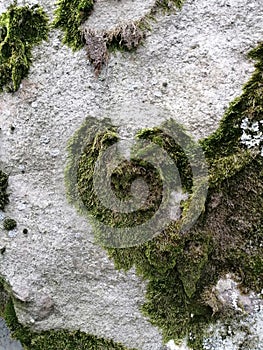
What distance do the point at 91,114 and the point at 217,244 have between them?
0.80 m

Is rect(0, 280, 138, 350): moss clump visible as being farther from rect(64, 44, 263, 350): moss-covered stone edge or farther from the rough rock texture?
rect(64, 44, 263, 350): moss-covered stone edge

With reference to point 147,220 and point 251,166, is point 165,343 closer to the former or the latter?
point 147,220

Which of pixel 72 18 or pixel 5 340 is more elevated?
pixel 72 18

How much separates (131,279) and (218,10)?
1.24m

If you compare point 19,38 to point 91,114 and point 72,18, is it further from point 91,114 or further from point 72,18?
point 91,114

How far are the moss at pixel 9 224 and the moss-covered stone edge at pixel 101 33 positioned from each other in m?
0.81

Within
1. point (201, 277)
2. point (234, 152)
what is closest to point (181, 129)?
point (234, 152)

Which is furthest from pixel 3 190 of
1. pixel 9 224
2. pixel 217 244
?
pixel 217 244

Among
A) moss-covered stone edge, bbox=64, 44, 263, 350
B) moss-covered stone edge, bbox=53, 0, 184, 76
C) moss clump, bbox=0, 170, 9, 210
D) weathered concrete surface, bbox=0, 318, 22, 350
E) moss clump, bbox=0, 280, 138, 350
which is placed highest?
moss-covered stone edge, bbox=53, 0, 184, 76

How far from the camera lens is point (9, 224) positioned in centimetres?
201

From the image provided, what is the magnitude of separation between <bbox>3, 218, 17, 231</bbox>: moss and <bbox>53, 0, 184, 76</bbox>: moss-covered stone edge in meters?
0.81

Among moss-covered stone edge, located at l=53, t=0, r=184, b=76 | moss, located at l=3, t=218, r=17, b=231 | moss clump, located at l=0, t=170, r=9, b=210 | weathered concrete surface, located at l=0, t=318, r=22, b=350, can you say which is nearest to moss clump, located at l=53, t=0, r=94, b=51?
moss-covered stone edge, located at l=53, t=0, r=184, b=76

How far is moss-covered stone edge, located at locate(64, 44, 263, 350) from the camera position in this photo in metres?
1.72

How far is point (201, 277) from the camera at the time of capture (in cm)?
181
